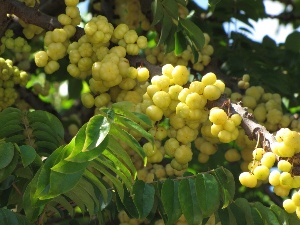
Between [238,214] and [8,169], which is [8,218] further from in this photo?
[238,214]

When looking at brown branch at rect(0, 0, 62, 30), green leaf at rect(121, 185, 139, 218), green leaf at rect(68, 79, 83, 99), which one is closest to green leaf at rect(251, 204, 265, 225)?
green leaf at rect(121, 185, 139, 218)

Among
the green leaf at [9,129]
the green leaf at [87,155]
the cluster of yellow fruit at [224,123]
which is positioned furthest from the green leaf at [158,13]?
the green leaf at [87,155]

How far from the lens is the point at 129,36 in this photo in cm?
293

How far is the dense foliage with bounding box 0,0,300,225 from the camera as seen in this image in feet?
7.57

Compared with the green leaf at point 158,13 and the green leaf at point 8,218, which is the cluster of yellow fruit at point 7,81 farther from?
the green leaf at point 8,218

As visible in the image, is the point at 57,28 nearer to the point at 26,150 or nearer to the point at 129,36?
the point at 129,36

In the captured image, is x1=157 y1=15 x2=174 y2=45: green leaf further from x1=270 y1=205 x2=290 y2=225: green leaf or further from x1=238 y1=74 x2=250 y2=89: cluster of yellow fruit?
x1=270 y1=205 x2=290 y2=225: green leaf

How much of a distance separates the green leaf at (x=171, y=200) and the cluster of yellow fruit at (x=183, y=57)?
0.97 meters

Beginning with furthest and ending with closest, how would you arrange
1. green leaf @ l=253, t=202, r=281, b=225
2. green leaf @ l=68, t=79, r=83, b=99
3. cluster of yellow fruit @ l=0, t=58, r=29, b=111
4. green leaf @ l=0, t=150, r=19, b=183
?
green leaf @ l=68, t=79, r=83, b=99 < cluster of yellow fruit @ l=0, t=58, r=29, b=111 < green leaf @ l=253, t=202, r=281, b=225 < green leaf @ l=0, t=150, r=19, b=183

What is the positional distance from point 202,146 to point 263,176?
0.76m

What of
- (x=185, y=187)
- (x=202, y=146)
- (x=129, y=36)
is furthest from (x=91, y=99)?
(x=185, y=187)

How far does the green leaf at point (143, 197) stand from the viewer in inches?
94.5

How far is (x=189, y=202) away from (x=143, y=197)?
0.52 feet

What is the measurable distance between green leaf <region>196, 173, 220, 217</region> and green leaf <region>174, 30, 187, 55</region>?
778 millimetres
